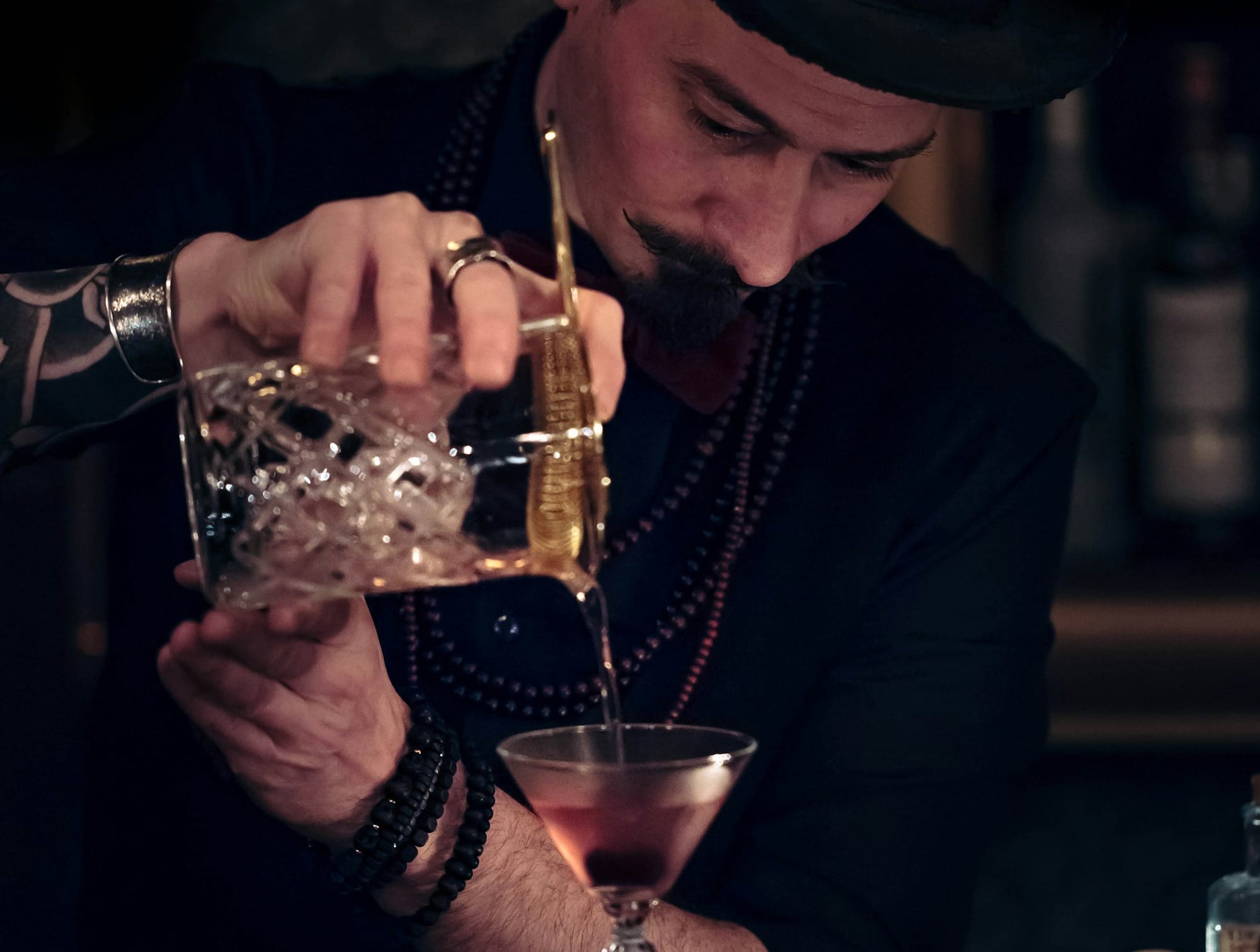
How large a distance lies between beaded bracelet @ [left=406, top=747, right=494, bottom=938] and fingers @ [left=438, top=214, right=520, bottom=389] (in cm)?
43

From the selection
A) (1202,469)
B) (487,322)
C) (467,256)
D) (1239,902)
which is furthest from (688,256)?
(1202,469)

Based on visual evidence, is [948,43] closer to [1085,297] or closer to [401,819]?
[401,819]

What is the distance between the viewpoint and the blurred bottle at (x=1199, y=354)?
79.0 inches

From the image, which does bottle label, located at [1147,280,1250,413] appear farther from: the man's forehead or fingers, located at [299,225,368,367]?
fingers, located at [299,225,368,367]

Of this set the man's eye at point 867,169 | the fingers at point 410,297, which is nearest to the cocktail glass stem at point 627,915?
the fingers at point 410,297

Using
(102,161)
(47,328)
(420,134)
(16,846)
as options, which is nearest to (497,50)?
(420,134)

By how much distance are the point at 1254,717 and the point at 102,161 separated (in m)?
1.59

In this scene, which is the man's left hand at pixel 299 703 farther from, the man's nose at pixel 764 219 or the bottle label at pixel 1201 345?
the bottle label at pixel 1201 345

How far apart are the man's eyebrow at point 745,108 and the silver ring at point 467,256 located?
0.32 m

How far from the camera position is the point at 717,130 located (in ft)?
4.72

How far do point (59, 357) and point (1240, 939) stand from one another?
3.74ft

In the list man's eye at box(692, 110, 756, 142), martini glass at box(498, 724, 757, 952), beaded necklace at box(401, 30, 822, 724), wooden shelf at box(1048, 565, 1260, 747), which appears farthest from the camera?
wooden shelf at box(1048, 565, 1260, 747)

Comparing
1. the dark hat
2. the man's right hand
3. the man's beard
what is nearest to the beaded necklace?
the man's beard

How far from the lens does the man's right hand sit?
3.36ft
